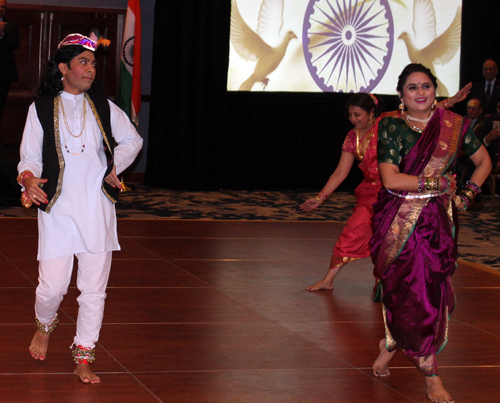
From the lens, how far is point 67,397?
2.60m

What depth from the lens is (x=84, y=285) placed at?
278 cm

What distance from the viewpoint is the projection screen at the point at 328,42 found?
30.6 ft

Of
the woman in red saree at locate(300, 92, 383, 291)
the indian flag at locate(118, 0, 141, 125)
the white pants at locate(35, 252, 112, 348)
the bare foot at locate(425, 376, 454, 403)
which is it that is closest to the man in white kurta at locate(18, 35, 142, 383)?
the white pants at locate(35, 252, 112, 348)

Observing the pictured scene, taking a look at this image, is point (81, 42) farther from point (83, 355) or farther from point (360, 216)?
point (360, 216)

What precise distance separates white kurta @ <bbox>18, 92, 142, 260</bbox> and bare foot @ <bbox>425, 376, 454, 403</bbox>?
1.29 metres

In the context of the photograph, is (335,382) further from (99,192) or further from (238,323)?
(99,192)

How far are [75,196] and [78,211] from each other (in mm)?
57

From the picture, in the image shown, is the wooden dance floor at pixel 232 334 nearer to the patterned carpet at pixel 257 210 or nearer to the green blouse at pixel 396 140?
the green blouse at pixel 396 140

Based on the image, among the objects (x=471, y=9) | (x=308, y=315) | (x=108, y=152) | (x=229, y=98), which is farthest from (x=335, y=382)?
(x=471, y=9)

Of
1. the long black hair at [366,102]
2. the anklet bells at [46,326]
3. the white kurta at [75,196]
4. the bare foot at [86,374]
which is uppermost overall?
the long black hair at [366,102]

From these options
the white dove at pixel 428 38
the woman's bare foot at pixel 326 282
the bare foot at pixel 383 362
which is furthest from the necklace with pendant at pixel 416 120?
the white dove at pixel 428 38

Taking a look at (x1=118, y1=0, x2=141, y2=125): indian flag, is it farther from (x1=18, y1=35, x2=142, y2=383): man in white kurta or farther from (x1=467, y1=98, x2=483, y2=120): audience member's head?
(x1=18, y1=35, x2=142, y2=383): man in white kurta

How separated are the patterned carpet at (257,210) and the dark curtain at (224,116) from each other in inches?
14.3

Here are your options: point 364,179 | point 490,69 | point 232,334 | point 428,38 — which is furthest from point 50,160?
point 428,38
